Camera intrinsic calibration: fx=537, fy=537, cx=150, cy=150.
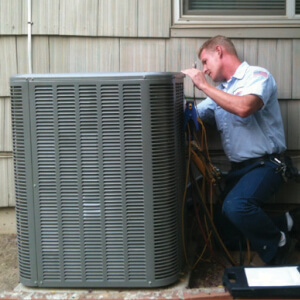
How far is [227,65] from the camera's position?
391 cm

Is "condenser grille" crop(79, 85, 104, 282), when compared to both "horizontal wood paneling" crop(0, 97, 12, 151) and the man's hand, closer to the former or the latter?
the man's hand

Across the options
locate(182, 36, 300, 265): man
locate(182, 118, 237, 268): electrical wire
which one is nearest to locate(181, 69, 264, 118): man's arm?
locate(182, 36, 300, 265): man

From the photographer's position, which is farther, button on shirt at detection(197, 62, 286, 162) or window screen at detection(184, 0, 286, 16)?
window screen at detection(184, 0, 286, 16)

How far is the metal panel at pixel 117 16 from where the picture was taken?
4.12 meters

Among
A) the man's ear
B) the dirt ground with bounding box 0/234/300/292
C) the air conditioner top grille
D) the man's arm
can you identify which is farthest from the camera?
the man's ear

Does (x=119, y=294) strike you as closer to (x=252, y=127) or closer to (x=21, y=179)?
(x=21, y=179)

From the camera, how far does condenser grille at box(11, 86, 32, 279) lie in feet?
10.4

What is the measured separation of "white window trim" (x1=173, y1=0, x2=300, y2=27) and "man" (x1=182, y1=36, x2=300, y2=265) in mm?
264

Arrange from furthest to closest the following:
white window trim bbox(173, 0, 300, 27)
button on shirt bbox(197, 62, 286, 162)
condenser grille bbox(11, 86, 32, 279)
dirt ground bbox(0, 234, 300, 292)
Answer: white window trim bbox(173, 0, 300, 27) → button on shirt bbox(197, 62, 286, 162) → dirt ground bbox(0, 234, 300, 292) → condenser grille bbox(11, 86, 32, 279)

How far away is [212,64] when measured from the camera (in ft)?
12.9

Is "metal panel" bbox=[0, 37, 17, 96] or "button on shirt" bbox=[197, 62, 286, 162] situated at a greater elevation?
"metal panel" bbox=[0, 37, 17, 96]

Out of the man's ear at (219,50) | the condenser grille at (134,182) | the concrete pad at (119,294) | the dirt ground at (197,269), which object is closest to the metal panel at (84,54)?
the man's ear at (219,50)

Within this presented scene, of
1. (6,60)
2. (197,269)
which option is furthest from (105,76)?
(197,269)

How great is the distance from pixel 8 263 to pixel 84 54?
168 cm
